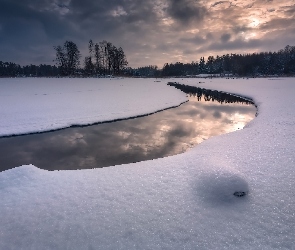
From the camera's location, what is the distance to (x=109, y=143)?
270 inches

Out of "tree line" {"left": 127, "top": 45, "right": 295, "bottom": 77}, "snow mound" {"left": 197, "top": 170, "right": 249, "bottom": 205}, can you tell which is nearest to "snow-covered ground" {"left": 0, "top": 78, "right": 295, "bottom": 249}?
"snow mound" {"left": 197, "top": 170, "right": 249, "bottom": 205}

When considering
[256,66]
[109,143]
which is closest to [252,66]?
[256,66]

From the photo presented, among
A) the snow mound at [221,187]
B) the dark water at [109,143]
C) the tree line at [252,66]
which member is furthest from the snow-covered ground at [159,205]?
the tree line at [252,66]

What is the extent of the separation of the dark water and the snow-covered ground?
115 cm

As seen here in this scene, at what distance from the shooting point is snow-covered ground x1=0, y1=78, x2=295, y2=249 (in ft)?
7.76

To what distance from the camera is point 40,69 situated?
114 meters

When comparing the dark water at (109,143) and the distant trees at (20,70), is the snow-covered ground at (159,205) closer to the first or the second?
the dark water at (109,143)

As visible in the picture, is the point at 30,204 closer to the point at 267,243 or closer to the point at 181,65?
the point at 267,243

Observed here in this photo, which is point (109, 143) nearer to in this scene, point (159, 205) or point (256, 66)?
point (159, 205)

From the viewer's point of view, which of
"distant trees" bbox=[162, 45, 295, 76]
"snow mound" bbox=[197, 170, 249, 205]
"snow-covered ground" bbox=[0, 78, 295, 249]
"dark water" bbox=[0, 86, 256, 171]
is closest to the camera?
"snow-covered ground" bbox=[0, 78, 295, 249]

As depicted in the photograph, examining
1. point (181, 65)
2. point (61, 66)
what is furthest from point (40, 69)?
point (181, 65)

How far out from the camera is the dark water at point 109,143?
5477 mm

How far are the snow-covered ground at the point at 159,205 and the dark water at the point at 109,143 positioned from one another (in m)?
1.15

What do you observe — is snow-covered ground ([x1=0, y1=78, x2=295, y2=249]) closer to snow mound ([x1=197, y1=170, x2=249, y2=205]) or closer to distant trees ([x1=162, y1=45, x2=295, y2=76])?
snow mound ([x1=197, y1=170, x2=249, y2=205])
